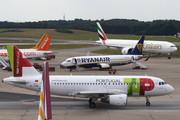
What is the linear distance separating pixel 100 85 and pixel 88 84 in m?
1.32

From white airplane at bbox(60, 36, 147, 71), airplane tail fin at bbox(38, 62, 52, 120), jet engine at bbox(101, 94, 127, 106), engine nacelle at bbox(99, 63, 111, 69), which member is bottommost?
jet engine at bbox(101, 94, 127, 106)

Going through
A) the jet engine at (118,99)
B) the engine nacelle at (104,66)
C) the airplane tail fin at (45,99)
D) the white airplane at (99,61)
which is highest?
the airplane tail fin at (45,99)

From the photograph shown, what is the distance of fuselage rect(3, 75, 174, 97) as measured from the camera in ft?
82.4

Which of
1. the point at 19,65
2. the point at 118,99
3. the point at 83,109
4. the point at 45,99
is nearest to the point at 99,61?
the point at 83,109

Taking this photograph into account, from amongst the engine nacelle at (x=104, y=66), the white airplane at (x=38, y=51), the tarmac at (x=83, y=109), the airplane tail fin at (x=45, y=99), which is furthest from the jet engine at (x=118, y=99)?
the white airplane at (x=38, y=51)

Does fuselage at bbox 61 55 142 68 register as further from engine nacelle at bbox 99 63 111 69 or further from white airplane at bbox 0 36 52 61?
white airplane at bbox 0 36 52 61

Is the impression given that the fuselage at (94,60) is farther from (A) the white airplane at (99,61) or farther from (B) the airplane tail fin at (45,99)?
(B) the airplane tail fin at (45,99)

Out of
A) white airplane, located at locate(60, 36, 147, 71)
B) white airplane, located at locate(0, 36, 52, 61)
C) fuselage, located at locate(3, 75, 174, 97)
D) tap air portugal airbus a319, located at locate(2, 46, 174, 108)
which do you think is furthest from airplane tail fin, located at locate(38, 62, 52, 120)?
white airplane, located at locate(0, 36, 52, 61)

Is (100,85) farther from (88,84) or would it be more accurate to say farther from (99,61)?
(99,61)

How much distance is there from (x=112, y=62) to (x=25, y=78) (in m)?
28.7

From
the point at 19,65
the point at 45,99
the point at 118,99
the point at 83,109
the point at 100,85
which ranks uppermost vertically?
the point at 19,65

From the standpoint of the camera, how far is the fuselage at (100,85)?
25.1 m

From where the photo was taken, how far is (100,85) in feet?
84.0

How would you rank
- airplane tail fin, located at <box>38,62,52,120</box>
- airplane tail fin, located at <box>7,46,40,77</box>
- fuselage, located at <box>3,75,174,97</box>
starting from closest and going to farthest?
airplane tail fin, located at <box>38,62,52,120</box>
airplane tail fin, located at <box>7,46,40,77</box>
fuselage, located at <box>3,75,174,97</box>
